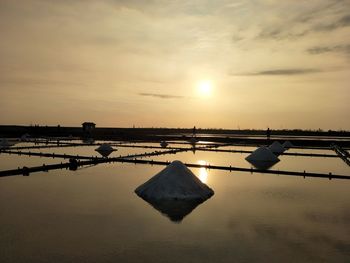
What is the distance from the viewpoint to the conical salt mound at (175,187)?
11016 millimetres

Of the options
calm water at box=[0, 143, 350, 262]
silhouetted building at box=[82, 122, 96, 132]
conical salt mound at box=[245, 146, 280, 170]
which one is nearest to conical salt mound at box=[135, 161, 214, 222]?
calm water at box=[0, 143, 350, 262]

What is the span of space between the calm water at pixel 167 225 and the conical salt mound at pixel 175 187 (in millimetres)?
464

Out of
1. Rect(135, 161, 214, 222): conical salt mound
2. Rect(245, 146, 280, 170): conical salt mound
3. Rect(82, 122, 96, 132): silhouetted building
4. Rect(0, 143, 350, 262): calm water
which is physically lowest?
Rect(0, 143, 350, 262): calm water

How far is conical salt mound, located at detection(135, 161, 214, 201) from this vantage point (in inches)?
434

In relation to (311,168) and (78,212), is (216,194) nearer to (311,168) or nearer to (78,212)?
(78,212)

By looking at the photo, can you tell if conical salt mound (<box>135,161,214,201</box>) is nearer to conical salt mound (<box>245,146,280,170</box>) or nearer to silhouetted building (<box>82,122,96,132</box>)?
conical salt mound (<box>245,146,280,170</box>)

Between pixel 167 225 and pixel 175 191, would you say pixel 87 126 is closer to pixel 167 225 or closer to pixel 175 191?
pixel 175 191

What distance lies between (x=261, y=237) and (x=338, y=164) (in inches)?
675

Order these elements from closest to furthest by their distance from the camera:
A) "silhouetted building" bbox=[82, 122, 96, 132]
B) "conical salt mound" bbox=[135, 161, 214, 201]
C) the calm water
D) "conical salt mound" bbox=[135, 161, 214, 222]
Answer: the calm water → "conical salt mound" bbox=[135, 161, 214, 222] → "conical salt mound" bbox=[135, 161, 214, 201] → "silhouetted building" bbox=[82, 122, 96, 132]

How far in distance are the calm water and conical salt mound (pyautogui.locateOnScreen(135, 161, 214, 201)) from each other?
1.52 feet

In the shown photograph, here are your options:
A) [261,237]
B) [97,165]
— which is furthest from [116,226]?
[97,165]

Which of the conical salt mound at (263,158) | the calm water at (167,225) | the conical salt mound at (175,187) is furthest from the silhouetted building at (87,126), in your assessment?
the conical salt mound at (175,187)

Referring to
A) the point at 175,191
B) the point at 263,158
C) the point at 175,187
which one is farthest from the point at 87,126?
the point at 175,191

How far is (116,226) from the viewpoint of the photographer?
7941mm
